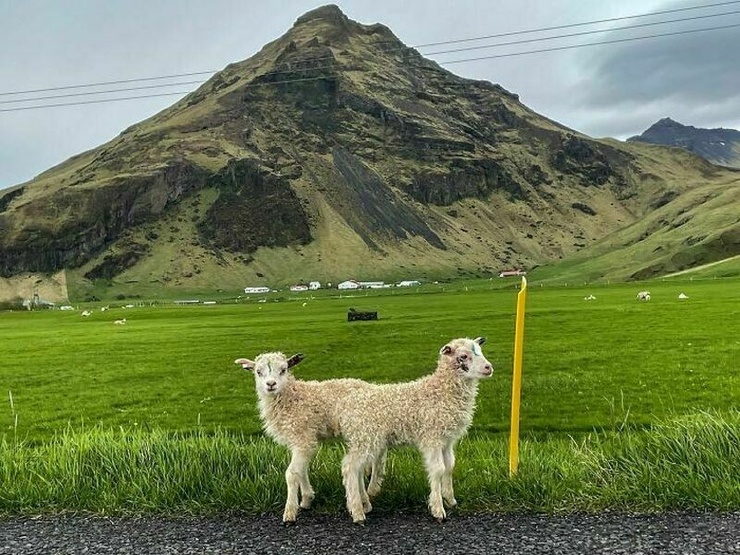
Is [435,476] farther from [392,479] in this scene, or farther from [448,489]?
[392,479]

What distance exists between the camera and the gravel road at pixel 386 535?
7773 millimetres

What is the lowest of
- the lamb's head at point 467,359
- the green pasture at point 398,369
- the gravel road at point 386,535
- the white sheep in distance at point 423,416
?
the green pasture at point 398,369


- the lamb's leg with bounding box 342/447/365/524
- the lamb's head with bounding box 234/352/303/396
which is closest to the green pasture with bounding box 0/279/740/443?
the lamb's head with bounding box 234/352/303/396

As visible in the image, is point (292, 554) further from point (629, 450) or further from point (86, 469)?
point (629, 450)

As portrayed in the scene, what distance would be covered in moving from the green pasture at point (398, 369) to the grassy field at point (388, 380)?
16 centimetres

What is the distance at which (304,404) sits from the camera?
33.8ft

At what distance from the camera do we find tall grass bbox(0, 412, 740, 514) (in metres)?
9.09

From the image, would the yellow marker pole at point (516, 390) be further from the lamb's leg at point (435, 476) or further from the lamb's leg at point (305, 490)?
the lamb's leg at point (305, 490)

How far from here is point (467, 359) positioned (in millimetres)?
10016

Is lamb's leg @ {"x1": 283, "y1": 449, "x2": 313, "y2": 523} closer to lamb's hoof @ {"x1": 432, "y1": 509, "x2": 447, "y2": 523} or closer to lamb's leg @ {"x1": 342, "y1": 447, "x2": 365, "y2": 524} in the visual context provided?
lamb's leg @ {"x1": 342, "y1": 447, "x2": 365, "y2": 524}

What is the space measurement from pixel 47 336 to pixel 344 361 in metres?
49.7

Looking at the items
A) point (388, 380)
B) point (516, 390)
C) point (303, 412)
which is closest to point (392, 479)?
point (303, 412)

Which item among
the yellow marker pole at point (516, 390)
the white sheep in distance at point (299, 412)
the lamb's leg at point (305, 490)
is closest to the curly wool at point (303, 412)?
the white sheep in distance at point (299, 412)

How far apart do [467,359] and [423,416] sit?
3.74 ft
